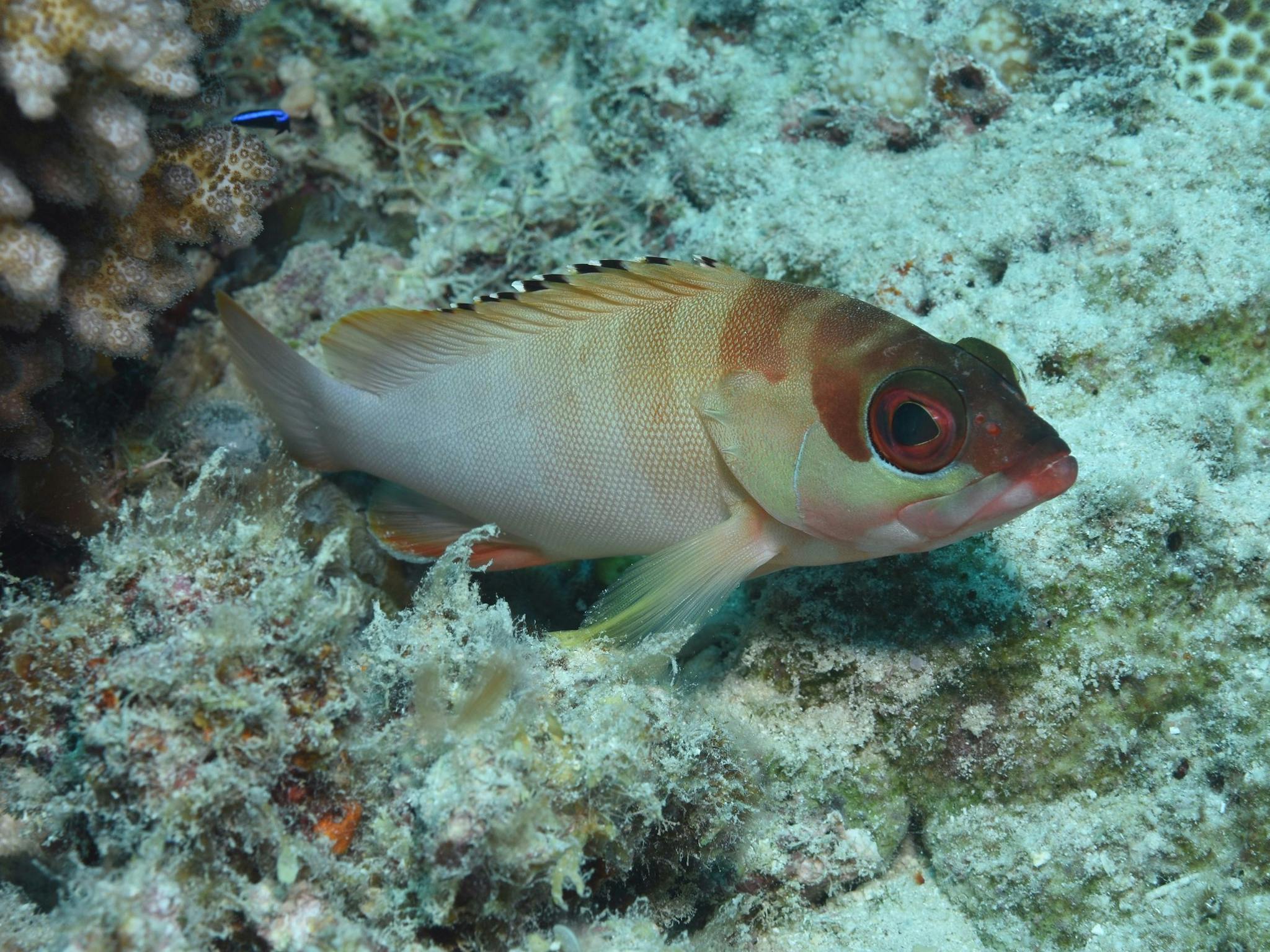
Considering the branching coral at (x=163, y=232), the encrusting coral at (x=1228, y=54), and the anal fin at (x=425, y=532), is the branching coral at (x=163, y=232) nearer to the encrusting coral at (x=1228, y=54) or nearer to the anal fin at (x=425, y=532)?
the anal fin at (x=425, y=532)

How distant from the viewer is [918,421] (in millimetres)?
2502

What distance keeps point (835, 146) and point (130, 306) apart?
12.0 ft

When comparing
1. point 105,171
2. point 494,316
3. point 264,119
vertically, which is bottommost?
point 494,316

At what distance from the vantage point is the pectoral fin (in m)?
2.82

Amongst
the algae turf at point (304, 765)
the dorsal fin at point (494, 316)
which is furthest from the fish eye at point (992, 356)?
the algae turf at point (304, 765)

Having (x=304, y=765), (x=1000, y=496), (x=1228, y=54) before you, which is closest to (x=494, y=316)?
(x=304, y=765)

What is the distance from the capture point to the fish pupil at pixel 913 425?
249 centimetres

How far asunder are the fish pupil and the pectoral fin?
2.01 feet

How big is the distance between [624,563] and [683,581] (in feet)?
3.99

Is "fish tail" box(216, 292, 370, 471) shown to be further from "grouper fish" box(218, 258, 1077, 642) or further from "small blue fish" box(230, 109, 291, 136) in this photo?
"small blue fish" box(230, 109, 291, 136)

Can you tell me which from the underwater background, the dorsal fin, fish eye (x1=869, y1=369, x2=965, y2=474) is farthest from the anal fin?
fish eye (x1=869, y1=369, x2=965, y2=474)

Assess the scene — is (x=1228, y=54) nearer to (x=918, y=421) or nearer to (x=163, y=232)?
(x=918, y=421)

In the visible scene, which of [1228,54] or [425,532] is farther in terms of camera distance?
[1228,54]

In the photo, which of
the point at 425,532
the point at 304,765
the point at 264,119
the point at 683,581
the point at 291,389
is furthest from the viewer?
the point at 264,119
